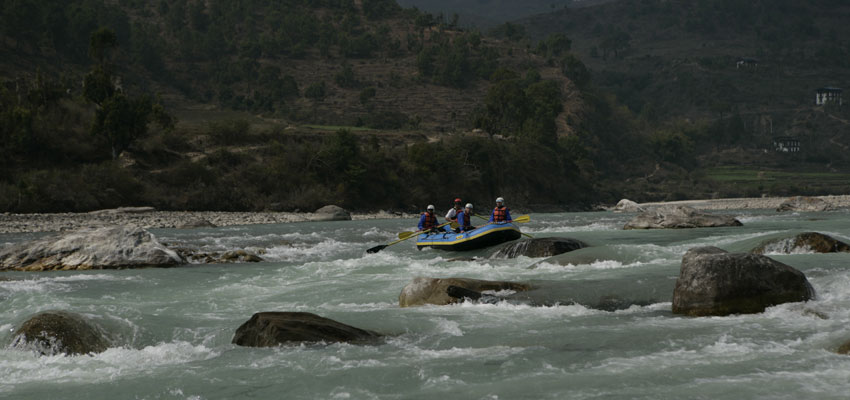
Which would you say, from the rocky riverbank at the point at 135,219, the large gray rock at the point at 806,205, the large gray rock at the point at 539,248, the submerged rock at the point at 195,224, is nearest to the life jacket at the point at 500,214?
the large gray rock at the point at 539,248

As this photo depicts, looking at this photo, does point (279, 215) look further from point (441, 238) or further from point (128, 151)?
point (441, 238)

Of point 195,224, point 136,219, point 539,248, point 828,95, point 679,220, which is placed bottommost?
point 828,95

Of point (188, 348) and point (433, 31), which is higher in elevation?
point (433, 31)

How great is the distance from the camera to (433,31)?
137875mm

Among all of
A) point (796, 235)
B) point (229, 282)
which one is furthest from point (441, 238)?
point (796, 235)

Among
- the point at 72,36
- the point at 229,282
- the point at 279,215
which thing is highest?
Result: the point at 72,36

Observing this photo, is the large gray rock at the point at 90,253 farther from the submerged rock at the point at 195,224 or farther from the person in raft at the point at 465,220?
the submerged rock at the point at 195,224

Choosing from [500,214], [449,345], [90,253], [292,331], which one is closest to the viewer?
[449,345]

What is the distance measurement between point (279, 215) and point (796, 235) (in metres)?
35.8

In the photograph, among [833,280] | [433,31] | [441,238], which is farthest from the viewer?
[433,31]

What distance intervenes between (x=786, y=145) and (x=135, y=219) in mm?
134181

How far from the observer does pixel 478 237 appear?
74.9ft

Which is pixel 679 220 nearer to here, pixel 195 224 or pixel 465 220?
pixel 465 220

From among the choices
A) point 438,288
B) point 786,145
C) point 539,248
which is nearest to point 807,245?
point 539,248
